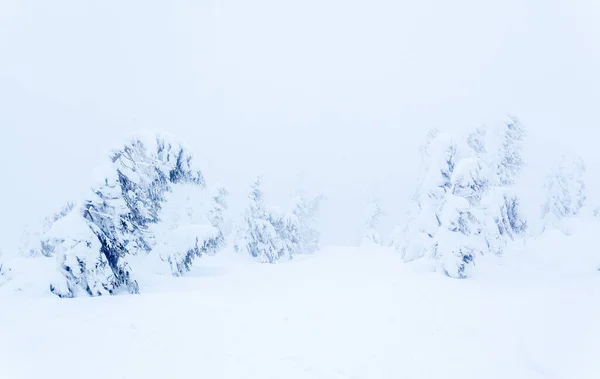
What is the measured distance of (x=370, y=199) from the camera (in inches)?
1716

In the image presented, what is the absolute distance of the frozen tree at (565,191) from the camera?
35.1 meters

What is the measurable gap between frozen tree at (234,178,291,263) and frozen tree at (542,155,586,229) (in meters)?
26.4

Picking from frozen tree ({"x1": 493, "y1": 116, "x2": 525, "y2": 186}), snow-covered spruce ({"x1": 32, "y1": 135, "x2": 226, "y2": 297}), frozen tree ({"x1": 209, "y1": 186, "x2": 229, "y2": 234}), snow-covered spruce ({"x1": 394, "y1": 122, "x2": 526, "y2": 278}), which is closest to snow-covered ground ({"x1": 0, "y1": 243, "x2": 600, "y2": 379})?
snow-covered spruce ({"x1": 32, "y1": 135, "x2": 226, "y2": 297})

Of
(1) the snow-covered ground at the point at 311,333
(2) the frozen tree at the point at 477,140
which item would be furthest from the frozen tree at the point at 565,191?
(1) the snow-covered ground at the point at 311,333

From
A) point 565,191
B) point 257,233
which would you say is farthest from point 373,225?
point 565,191

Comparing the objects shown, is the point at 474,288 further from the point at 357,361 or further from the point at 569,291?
the point at 357,361

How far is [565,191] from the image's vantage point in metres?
35.3

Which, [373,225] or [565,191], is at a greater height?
[565,191]

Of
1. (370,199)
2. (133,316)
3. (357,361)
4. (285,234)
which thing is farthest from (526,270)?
(370,199)

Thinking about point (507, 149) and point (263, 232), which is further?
point (263, 232)

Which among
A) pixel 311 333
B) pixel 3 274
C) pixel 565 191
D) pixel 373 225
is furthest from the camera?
pixel 373 225

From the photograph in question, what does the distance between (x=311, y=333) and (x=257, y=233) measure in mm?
22680

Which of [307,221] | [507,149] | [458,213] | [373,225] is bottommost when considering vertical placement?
[307,221]

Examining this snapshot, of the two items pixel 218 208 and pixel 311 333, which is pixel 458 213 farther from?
pixel 218 208
